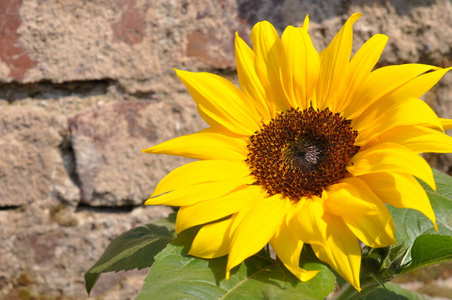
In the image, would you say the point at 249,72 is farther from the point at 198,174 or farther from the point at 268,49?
the point at 198,174

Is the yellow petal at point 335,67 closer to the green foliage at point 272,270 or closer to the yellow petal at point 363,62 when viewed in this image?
the yellow petal at point 363,62

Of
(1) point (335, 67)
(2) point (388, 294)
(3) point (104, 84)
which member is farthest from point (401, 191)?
(3) point (104, 84)

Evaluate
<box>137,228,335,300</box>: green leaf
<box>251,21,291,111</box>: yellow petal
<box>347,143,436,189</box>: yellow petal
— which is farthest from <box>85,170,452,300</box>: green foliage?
<box>251,21,291,111</box>: yellow petal

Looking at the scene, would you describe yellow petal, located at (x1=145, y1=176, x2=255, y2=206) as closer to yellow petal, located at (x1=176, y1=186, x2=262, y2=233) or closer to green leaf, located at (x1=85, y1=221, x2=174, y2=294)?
yellow petal, located at (x1=176, y1=186, x2=262, y2=233)

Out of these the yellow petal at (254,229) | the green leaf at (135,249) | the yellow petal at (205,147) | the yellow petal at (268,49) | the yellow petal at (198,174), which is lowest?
the green leaf at (135,249)

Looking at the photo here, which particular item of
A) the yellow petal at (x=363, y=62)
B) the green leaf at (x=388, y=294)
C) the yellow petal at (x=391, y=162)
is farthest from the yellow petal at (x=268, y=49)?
the green leaf at (x=388, y=294)

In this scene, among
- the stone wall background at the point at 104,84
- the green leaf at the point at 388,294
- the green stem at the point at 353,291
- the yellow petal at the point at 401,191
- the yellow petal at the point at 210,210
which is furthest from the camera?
the stone wall background at the point at 104,84

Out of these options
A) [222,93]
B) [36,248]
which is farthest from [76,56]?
[222,93]
